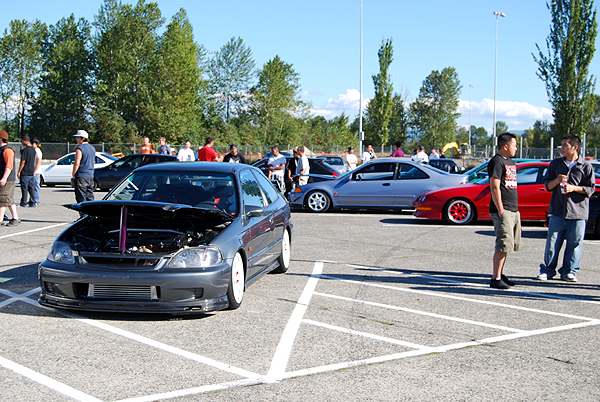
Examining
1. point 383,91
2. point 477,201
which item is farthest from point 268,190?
point 383,91

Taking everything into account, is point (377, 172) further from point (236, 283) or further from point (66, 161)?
point (66, 161)

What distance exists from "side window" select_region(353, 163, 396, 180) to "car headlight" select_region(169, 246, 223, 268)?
10.0 meters

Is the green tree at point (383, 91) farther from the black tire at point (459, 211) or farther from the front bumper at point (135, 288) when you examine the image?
the front bumper at point (135, 288)

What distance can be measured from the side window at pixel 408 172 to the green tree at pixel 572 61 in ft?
102

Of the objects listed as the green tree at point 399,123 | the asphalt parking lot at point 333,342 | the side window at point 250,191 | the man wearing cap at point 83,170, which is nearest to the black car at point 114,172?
Answer: the man wearing cap at point 83,170

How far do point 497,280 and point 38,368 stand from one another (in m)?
4.90

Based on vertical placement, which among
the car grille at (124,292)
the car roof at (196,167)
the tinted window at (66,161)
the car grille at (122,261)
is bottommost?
the car grille at (124,292)

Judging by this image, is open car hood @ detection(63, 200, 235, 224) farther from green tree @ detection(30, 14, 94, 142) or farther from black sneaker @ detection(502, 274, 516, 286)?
green tree @ detection(30, 14, 94, 142)

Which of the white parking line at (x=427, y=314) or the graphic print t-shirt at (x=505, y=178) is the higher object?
the graphic print t-shirt at (x=505, y=178)

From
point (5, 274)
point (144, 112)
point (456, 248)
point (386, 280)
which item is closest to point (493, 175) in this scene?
point (386, 280)

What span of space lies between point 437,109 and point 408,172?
8655cm

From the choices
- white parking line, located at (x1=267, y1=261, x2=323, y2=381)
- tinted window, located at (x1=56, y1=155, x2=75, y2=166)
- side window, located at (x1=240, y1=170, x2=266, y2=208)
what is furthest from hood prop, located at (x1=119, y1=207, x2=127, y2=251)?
tinted window, located at (x1=56, y1=155, x2=75, y2=166)

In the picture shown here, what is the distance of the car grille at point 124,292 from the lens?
196 inches

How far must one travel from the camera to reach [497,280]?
6.69 metres
